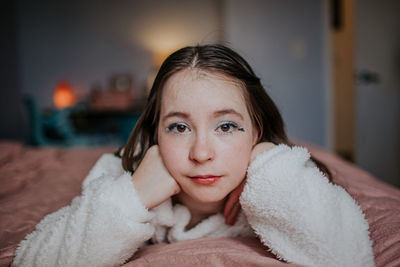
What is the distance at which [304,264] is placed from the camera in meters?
0.54

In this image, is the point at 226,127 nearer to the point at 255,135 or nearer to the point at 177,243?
the point at 255,135

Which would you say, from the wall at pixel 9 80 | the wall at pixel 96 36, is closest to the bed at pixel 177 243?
the wall at pixel 9 80

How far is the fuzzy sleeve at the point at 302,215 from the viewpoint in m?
0.52

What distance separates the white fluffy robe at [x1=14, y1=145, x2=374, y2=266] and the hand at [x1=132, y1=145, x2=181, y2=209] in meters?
0.03

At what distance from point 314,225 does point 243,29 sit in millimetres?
3467

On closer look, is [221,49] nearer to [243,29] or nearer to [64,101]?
[243,29]

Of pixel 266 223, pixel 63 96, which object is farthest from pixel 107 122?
pixel 266 223

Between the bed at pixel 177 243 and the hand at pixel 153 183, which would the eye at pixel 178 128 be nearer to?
the hand at pixel 153 183

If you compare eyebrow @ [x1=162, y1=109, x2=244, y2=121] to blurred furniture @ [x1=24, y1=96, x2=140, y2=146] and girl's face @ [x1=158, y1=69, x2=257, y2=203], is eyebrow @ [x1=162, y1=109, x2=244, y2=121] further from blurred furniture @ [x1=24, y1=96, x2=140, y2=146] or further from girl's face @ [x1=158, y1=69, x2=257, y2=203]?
blurred furniture @ [x1=24, y1=96, x2=140, y2=146]

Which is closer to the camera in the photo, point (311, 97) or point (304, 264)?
point (304, 264)

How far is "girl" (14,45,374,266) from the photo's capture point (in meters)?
→ 0.55

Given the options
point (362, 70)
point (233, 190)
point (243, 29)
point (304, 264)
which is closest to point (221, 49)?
point (233, 190)

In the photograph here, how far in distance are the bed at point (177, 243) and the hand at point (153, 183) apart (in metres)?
0.10

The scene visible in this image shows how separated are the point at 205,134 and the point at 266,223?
0.70ft
